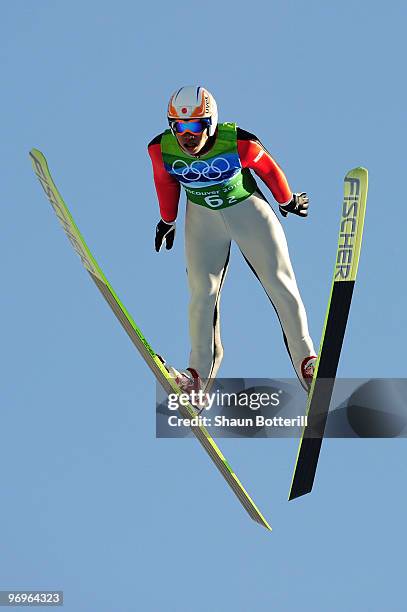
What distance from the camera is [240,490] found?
1641 cm

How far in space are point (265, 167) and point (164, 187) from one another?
3.41ft

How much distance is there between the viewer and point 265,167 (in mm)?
15297

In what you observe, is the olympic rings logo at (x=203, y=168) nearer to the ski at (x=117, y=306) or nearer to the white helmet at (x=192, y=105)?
the white helmet at (x=192, y=105)

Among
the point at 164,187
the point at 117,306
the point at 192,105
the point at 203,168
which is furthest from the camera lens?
the point at 117,306

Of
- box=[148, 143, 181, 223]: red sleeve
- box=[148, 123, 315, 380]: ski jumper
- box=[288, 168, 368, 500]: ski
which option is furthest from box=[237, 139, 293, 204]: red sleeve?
box=[288, 168, 368, 500]: ski

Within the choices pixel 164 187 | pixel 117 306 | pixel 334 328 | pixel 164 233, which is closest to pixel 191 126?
pixel 164 187

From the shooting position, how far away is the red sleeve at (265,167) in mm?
15141

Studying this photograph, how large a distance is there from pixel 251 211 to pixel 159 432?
264cm

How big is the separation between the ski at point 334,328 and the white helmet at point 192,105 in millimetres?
1511

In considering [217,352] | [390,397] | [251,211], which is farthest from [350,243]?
[390,397]

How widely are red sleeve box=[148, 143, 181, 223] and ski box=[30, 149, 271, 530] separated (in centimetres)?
88

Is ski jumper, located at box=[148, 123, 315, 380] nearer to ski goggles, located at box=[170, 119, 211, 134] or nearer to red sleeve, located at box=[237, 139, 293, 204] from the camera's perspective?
red sleeve, located at box=[237, 139, 293, 204]

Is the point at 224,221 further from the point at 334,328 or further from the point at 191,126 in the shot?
the point at 334,328

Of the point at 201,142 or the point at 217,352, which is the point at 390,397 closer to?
the point at 217,352
